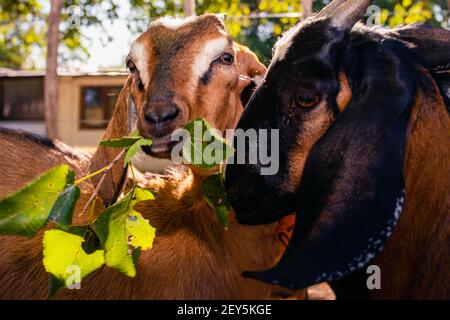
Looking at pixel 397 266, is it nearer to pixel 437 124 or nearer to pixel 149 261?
pixel 437 124

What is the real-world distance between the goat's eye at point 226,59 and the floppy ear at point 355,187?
182 centimetres

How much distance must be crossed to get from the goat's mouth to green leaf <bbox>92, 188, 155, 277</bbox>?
A: 709mm

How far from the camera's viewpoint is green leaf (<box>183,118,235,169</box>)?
1902mm

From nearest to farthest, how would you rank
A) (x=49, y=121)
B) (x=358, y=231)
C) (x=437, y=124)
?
(x=358, y=231), (x=437, y=124), (x=49, y=121)

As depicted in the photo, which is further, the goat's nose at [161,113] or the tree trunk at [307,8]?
the goat's nose at [161,113]

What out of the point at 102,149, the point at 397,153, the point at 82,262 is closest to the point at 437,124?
the point at 397,153

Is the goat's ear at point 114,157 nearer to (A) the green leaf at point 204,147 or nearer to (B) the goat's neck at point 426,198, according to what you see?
(A) the green leaf at point 204,147

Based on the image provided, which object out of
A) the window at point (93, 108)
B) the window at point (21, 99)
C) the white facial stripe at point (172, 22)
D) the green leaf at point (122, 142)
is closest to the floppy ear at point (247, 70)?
the white facial stripe at point (172, 22)

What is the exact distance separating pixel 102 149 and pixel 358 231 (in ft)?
6.74

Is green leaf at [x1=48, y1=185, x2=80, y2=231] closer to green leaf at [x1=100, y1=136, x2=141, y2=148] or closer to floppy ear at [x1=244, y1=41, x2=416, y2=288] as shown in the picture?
green leaf at [x1=100, y1=136, x2=141, y2=148]

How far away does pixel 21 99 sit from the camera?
19453 millimetres

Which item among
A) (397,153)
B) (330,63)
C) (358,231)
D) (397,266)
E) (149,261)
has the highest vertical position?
(330,63)

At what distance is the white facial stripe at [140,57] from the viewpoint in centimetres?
358

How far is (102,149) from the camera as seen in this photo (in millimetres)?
3473
